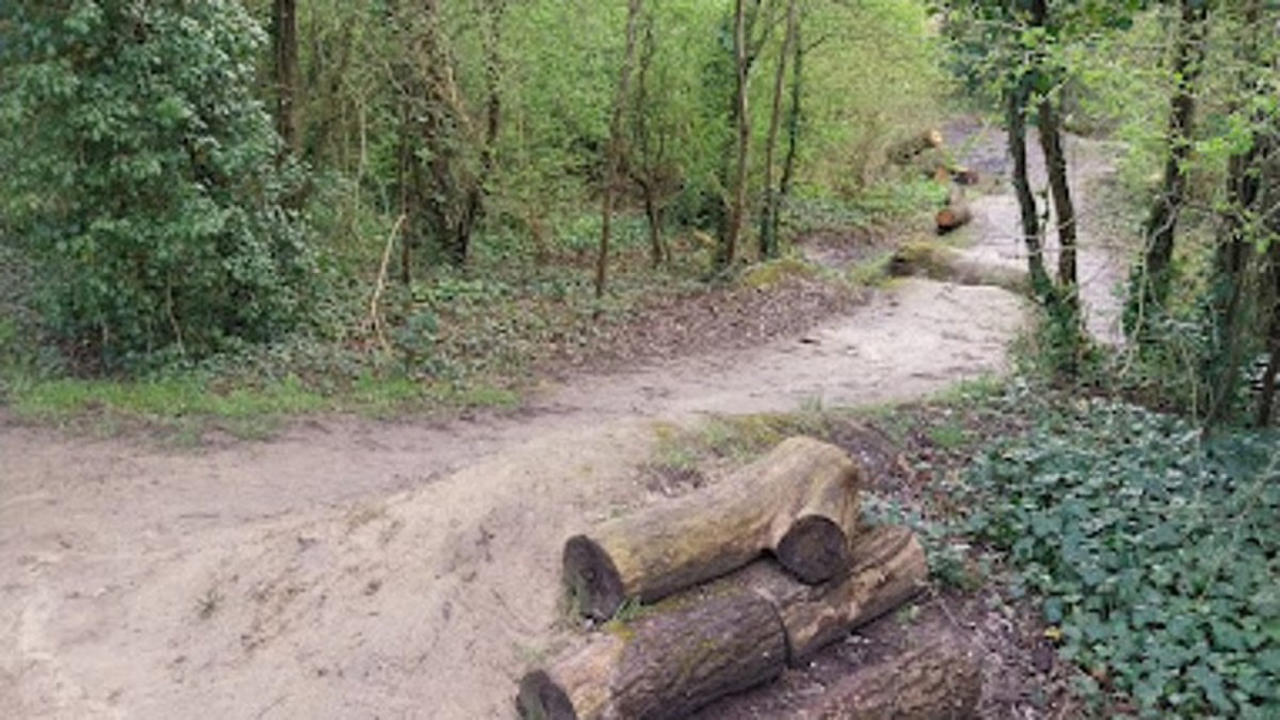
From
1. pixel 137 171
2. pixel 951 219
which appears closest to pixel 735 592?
pixel 137 171

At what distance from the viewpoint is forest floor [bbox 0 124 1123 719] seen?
477cm

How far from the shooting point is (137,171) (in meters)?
8.15

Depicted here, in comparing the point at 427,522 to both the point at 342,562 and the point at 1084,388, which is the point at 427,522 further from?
the point at 1084,388

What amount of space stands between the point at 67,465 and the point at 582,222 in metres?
9.77

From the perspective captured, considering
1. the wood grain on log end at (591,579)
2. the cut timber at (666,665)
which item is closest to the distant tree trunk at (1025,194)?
the cut timber at (666,665)

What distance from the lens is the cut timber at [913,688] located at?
4.81m

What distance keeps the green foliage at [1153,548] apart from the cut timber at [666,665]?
1.72 m

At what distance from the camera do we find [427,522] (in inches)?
224

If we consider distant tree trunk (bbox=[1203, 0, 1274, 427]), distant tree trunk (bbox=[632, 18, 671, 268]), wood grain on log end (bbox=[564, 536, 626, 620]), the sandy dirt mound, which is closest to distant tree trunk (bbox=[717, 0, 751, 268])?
distant tree trunk (bbox=[632, 18, 671, 268])

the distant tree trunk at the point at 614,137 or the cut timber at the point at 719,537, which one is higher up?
the distant tree trunk at the point at 614,137

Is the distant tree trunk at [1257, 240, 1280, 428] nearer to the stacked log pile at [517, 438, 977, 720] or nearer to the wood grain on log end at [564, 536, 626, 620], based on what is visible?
the stacked log pile at [517, 438, 977, 720]

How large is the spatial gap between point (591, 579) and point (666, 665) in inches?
27.0

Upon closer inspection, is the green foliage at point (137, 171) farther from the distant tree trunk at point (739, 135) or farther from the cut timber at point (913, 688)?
the distant tree trunk at point (739, 135)

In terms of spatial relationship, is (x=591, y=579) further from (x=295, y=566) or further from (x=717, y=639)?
(x=295, y=566)
